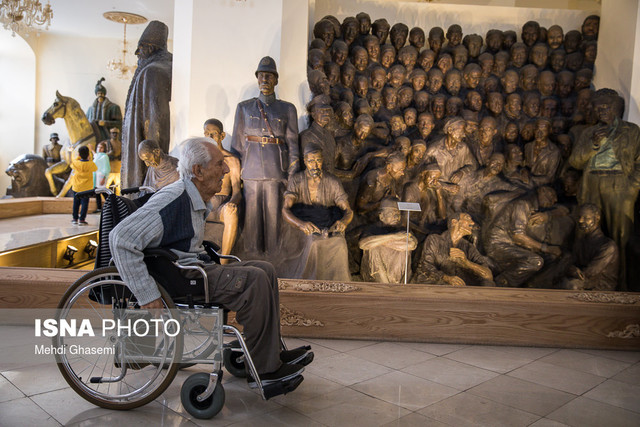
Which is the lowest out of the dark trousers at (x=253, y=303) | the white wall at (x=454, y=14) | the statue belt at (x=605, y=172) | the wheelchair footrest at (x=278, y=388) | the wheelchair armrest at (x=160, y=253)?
the wheelchair footrest at (x=278, y=388)

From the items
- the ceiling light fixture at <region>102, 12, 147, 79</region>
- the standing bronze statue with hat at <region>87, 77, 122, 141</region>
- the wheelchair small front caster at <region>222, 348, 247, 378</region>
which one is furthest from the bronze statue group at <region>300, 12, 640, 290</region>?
the standing bronze statue with hat at <region>87, 77, 122, 141</region>

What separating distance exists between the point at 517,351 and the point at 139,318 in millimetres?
2781

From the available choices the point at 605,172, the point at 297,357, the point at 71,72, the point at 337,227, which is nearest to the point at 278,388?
the point at 297,357

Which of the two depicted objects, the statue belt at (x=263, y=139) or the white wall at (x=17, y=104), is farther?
the white wall at (x=17, y=104)

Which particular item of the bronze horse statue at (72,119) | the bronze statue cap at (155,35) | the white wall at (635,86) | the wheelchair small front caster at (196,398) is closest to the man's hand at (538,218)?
the white wall at (635,86)

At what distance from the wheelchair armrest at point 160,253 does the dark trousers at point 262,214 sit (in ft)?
11.2

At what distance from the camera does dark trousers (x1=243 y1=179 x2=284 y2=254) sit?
609 cm

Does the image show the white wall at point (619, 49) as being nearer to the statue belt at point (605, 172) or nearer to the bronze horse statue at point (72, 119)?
the statue belt at point (605, 172)

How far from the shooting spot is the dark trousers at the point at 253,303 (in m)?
2.72

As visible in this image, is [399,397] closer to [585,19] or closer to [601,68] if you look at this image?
[601,68]

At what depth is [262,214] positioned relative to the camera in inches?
242

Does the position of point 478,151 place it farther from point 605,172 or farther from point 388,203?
point 388,203

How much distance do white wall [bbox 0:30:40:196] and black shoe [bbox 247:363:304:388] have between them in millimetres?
15608

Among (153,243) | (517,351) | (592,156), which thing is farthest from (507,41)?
(153,243)
